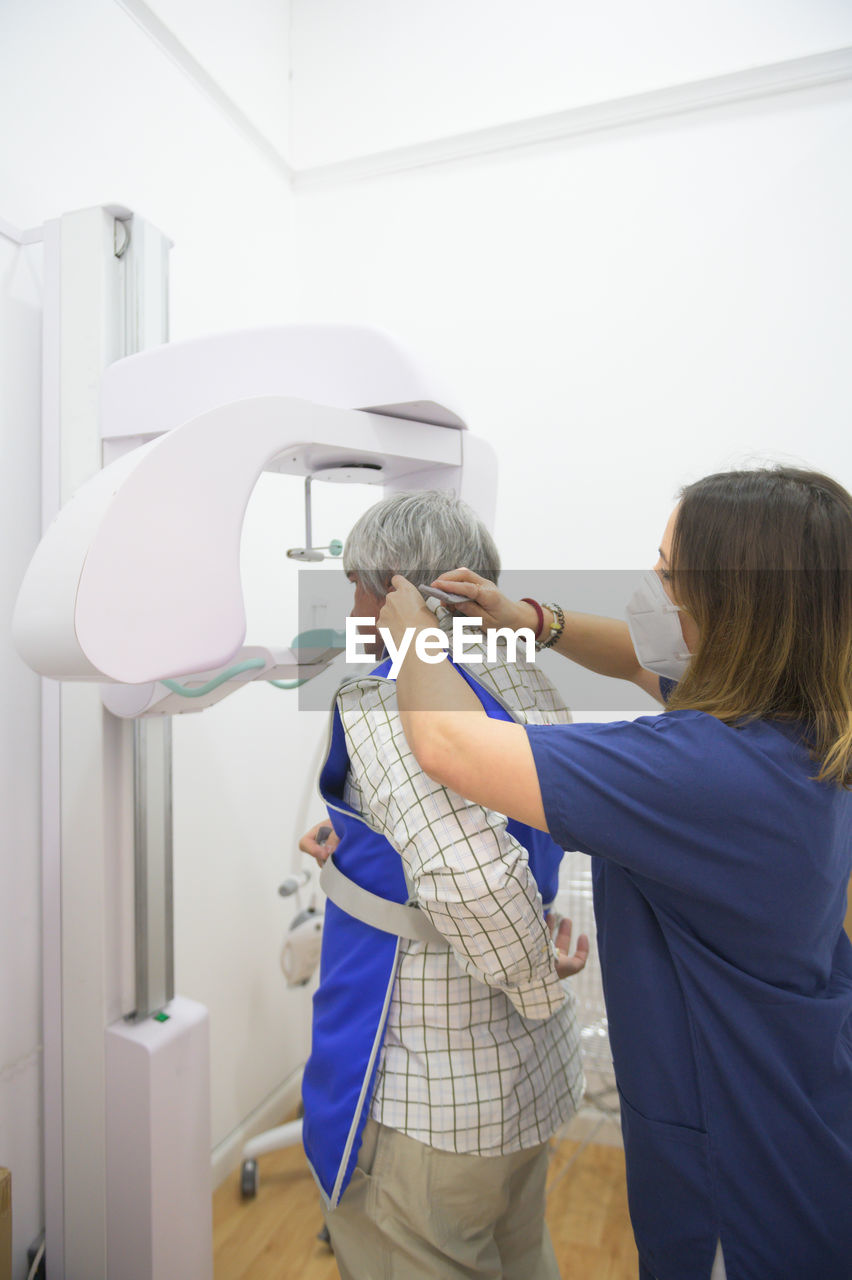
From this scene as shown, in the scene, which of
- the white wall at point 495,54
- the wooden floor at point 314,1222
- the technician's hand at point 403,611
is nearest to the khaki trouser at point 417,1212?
the technician's hand at point 403,611

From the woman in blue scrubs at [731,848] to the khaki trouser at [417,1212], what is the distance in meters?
0.20

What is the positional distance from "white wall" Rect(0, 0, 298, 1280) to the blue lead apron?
711 millimetres

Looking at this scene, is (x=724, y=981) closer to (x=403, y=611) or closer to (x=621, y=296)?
(x=403, y=611)

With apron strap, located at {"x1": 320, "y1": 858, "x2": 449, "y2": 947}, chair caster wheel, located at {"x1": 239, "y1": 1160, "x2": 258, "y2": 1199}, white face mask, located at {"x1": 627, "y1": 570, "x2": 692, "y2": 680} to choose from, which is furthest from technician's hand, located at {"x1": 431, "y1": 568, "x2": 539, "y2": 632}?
chair caster wheel, located at {"x1": 239, "y1": 1160, "x2": 258, "y2": 1199}

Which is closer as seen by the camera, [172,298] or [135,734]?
[135,734]

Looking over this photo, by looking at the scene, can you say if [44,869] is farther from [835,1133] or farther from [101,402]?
[835,1133]

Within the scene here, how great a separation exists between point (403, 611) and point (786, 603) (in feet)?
1.43

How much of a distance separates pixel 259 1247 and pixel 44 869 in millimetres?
1128

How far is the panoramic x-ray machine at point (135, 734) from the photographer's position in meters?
1.18

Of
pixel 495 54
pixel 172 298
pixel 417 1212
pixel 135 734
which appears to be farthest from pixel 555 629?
pixel 495 54

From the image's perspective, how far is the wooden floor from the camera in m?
1.87

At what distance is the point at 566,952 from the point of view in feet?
4.24

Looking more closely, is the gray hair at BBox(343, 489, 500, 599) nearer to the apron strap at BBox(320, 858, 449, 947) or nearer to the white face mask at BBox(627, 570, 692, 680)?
the white face mask at BBox(627, 570, 692, 680)

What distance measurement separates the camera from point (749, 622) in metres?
0.94
